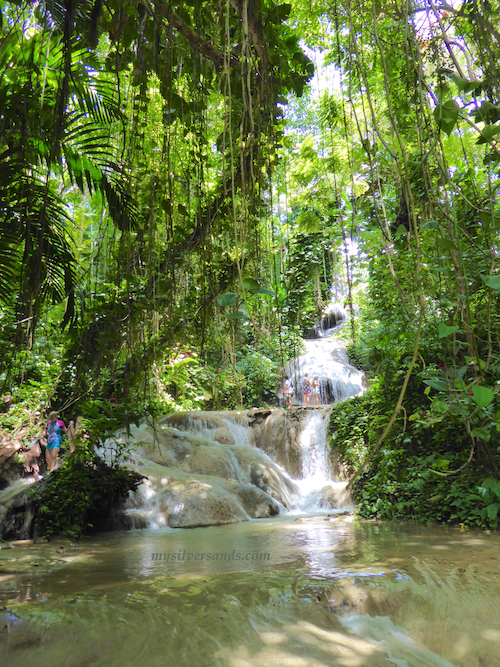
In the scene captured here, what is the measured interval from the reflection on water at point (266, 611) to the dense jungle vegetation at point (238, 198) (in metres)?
0.69

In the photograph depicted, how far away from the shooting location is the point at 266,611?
2.18 metres

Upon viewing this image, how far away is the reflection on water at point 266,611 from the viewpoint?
180cm

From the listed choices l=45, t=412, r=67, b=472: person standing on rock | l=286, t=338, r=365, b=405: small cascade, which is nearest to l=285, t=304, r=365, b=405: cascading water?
l=286, t=338, r=365, b=405: small cascade

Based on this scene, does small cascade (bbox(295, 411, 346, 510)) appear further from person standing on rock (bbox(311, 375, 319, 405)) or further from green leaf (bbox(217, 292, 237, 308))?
green leaf (bbox(217, 292, 237, 308))

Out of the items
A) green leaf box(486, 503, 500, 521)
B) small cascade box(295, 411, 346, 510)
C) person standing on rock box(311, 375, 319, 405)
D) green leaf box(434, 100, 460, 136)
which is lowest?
green leaf box(486, 503, 500, 521)

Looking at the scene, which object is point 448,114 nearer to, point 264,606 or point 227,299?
point 227,299

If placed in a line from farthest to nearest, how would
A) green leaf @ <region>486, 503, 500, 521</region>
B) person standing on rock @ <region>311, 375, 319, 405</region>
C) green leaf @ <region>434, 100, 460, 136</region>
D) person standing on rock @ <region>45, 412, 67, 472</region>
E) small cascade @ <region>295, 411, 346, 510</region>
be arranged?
person standing on rock @ <region>311, 375, 319, 405</region>, small cascade @ <region>295, 411, 346, 510</region>, person standing on rock @ <region>45, 412, 67, 472</region>, green leaf @ <region>486, 503, 500, 521</region>, green leaf @ <region>434, 100, 460, 136</region>

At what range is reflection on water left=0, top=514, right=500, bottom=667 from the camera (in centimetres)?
180

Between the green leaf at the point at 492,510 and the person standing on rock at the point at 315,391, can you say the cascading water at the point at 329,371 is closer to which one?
the person standing on rock at the point at 315,391

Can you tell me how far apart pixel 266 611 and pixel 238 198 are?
2.46 metres

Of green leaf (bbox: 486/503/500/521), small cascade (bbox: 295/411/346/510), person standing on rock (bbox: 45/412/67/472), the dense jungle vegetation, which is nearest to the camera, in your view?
the dense jungle vegetation

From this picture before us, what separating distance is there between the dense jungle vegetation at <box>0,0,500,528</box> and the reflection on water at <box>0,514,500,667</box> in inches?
27.0

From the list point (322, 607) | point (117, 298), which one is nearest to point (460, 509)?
point (322, 607)

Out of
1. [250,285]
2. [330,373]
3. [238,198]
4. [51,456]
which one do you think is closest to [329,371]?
[330,373]
